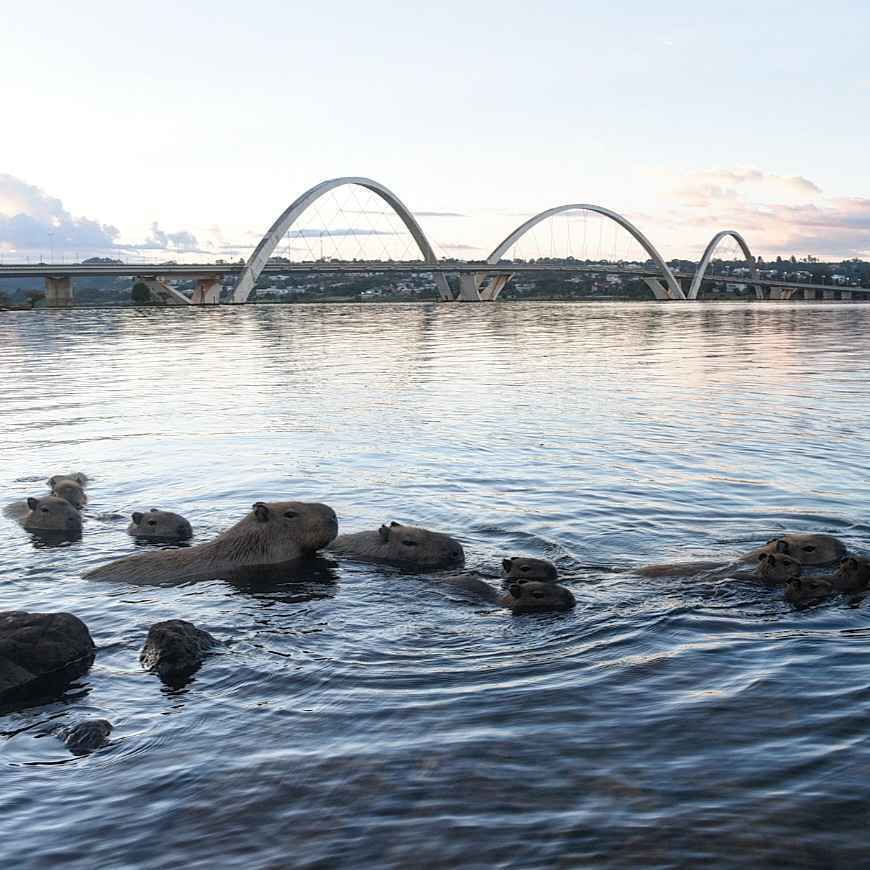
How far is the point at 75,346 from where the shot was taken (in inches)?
2645

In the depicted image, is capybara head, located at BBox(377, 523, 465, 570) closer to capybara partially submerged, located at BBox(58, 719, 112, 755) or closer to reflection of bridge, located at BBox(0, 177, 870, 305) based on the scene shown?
capybara partially submerged, located at BBox(58, 719, 112, 755)

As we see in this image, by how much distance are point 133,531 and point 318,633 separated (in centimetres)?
558

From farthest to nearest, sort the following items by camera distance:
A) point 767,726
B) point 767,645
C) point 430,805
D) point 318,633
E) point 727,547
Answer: point 727,547
point 318,633
point 767,645
point 767,726
point 430,805

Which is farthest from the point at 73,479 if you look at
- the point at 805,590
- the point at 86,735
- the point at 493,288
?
the point at 493,288

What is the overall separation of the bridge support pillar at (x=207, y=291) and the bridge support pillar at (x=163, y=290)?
1.65 m

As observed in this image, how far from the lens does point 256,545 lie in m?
13.4

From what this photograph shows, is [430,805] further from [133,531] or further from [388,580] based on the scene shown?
[133,531]

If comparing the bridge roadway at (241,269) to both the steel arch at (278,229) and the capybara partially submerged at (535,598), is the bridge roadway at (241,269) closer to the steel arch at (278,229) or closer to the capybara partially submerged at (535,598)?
the steel arch at (278,229)

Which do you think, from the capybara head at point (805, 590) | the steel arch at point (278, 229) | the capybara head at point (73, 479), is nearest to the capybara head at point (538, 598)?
the capybara head at point (805, 590)

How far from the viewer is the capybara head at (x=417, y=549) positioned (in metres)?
13.4

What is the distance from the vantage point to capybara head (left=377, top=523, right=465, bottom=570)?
13445 mm

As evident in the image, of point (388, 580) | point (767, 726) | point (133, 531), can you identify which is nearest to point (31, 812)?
point (767, 726)

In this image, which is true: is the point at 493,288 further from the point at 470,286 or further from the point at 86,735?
the point at 86,735

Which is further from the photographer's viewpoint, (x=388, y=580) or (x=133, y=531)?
(x=133, y=531)
